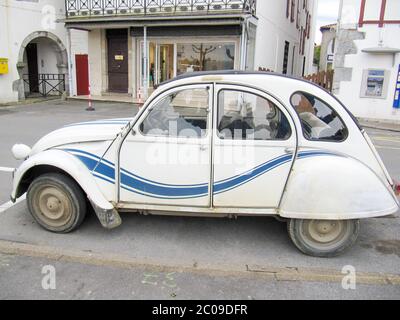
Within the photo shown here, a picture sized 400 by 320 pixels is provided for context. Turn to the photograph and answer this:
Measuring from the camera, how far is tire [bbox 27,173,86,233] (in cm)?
400

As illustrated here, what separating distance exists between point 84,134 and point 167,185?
110cm

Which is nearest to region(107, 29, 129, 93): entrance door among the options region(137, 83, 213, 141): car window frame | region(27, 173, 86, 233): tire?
region(27, 173, 86, 233): tire

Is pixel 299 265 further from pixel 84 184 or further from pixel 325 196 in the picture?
pixel 84 184

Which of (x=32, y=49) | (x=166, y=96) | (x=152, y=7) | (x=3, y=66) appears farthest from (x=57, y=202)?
(x=32, y=49)

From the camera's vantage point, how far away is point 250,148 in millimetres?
3672

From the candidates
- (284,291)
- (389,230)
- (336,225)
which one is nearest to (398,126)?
(389,230)

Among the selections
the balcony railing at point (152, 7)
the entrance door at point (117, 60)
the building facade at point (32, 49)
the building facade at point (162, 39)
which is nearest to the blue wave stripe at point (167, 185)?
the building facade at point (162, 39)

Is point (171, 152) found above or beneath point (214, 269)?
above

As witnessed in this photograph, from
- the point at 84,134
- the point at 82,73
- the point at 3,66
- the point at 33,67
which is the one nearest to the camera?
the point at 84,134

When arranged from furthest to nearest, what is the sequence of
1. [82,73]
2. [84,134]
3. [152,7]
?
[82,73] → [152,7] → [84,134]

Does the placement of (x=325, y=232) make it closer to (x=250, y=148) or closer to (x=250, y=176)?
(x=250, y=176)

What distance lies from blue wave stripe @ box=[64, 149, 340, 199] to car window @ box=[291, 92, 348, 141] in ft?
0.65

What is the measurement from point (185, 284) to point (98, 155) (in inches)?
63.8

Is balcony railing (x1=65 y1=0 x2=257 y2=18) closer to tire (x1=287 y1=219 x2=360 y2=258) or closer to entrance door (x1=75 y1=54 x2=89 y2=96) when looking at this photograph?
entrance door (x1=75 y1=54 x2=89 y2=96)
